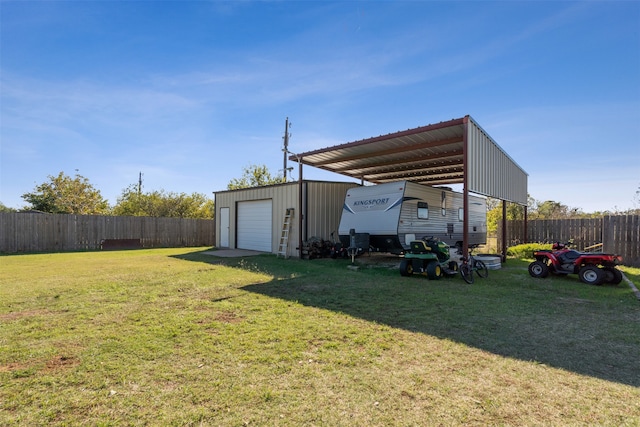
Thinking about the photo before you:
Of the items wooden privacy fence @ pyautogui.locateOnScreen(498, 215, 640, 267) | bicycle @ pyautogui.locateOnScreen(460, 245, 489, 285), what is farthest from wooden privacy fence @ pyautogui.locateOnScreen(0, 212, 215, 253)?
wooden privacy fence @ pyautogui.locateOnScreen(498, 215, 640, 267)

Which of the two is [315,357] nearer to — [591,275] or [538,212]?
[591,275]

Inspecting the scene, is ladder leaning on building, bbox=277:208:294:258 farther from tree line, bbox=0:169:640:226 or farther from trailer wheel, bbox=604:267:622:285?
tree line, bbox=0:169:640:226

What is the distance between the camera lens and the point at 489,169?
1041 centimetres

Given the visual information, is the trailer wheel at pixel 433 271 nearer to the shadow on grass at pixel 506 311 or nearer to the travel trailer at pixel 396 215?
the shadow on grass at pixel 506 311

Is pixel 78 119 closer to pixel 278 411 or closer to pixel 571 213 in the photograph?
pixel 278 411

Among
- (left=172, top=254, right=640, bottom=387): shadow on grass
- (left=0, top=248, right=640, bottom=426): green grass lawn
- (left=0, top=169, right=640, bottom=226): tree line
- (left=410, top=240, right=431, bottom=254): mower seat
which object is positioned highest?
(left=0, top=169, right=640, bottom=226): tree line

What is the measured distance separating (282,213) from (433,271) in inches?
300

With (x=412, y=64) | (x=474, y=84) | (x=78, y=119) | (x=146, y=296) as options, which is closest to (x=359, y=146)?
(x=412, y=64)

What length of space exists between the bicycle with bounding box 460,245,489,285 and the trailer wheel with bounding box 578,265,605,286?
2073 mm

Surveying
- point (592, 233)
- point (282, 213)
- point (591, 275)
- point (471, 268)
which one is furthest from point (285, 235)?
point (592, 233)

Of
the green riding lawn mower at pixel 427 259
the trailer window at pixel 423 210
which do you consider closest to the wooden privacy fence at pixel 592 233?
the trailer window at pixel 423 210

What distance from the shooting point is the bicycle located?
7930 millimetres

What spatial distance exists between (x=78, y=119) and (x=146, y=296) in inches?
562

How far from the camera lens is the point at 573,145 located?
14.6 metres
